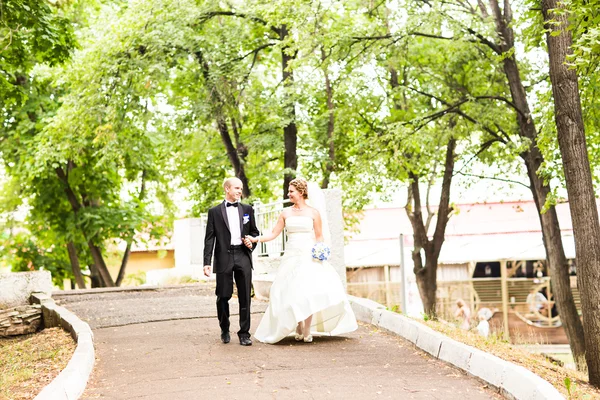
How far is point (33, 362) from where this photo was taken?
9.76 meters

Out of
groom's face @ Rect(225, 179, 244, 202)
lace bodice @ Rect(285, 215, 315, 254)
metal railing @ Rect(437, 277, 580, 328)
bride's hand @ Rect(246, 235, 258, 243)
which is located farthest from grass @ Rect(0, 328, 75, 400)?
metal railing @ Rect(437, 277, 580, 328)

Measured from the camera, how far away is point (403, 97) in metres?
25.0

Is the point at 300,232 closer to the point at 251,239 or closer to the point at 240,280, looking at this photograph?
the point at 251,239

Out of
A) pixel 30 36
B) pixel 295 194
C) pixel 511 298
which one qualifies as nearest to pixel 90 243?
pixel 30 36

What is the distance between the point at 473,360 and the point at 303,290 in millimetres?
2830

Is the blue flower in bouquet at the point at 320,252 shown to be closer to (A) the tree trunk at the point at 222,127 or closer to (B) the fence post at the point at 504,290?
(A) the tree trunk at the point at 222,127

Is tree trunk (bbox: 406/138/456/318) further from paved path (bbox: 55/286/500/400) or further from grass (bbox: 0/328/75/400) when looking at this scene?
grass (bbox: 0/328/75/400)

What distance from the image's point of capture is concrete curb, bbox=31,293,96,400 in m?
6.96

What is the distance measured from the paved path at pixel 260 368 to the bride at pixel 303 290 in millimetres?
221

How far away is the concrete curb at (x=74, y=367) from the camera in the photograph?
696 cm

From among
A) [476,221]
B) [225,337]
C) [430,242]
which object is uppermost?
[476,221]

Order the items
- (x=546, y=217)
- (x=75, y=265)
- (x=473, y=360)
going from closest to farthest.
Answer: (x=473, y=360), (x=546, y=217), (x=75, y=265)

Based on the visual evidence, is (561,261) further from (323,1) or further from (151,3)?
(151,3)

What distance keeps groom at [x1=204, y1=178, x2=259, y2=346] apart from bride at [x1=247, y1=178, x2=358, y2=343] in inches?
8.9
